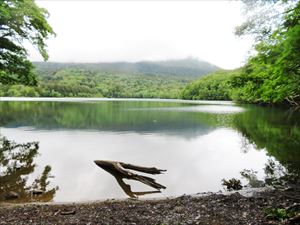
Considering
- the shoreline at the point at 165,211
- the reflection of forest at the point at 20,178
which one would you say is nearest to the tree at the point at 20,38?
the reflection of forest at the point at 20,178

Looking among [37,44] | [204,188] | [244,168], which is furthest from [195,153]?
[37,44]

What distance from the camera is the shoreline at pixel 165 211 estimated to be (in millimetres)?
10484

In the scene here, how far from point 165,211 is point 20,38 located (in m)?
21.4

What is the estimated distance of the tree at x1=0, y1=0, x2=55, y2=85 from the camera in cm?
2353

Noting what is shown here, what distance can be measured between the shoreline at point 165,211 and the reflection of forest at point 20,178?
1.87 metres

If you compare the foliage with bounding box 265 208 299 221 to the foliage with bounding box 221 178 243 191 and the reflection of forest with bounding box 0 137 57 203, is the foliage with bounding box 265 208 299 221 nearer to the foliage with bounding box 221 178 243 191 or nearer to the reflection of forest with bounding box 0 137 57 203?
the foliage with bounding box 221 178 243 191

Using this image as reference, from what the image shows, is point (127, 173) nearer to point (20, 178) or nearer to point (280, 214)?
point (20, 178)

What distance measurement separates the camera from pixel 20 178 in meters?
18.9

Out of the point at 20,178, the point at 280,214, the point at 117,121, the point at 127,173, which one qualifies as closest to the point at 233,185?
the point at 127,173

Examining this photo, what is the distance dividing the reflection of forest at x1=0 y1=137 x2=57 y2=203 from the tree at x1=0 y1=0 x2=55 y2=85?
22.1 ft

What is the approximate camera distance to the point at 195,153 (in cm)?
2850

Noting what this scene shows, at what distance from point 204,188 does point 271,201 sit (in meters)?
5.62

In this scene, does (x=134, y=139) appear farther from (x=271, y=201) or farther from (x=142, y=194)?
(x=271, y=201)

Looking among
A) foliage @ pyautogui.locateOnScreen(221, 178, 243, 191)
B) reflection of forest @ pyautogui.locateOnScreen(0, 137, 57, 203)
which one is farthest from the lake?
foliage @ pyautogui.locateOnScreen(221, 178, 243, 191)
